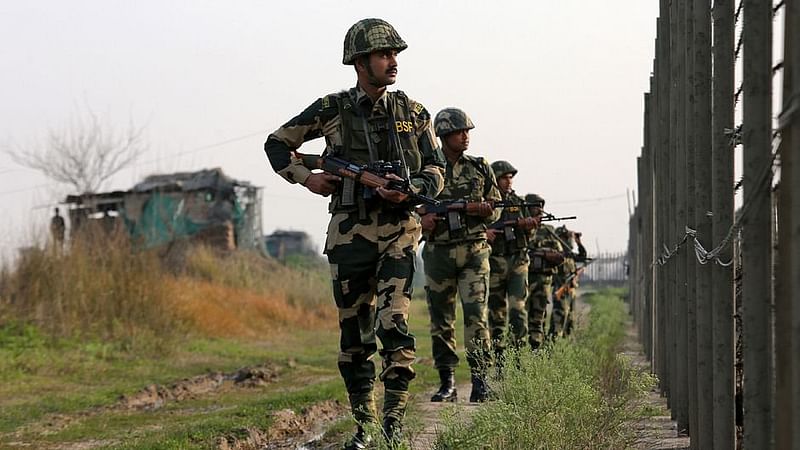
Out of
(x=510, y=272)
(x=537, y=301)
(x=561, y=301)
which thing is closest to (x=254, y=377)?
(x=537, y=301)

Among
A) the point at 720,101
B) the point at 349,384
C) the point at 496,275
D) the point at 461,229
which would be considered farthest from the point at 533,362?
the point at 496,275

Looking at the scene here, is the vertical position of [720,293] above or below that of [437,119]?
below

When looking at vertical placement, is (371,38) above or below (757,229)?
above

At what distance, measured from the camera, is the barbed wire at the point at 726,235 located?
4137 millimetres

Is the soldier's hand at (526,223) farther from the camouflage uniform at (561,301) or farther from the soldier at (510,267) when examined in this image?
the camouflage uniform at (561,301)

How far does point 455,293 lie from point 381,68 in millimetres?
3816

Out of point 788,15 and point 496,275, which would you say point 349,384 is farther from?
point 496,275

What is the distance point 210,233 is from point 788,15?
35.0 meters

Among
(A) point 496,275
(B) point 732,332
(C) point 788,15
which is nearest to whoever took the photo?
(C) point 788,15

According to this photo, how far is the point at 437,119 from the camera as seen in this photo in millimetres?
10664

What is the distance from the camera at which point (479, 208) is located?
1055cm

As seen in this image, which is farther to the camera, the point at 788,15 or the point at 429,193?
the point at 429,193

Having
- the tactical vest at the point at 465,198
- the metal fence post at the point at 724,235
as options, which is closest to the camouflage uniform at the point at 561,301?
the tactical vest at the point at 465,198

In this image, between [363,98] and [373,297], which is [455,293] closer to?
[373,297]
